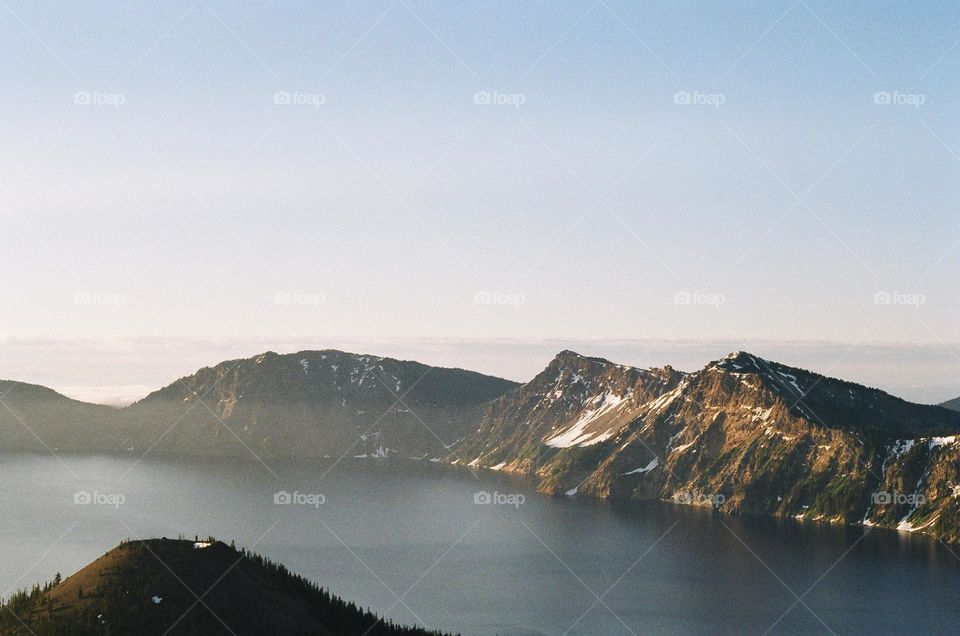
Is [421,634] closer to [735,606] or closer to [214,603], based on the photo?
[214,603]

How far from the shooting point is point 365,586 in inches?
7746

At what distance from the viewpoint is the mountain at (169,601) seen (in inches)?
4587

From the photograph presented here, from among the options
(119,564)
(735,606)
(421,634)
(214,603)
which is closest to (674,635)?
(735,606)

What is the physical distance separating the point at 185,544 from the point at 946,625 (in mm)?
132066

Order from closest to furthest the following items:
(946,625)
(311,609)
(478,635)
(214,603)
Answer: (214,603) → (311,609) → (478,635) → (946,625)

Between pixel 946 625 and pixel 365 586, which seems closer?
pixel 946 625

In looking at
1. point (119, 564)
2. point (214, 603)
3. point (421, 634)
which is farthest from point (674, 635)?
point (119, 564)

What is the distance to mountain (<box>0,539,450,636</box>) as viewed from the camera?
382 feet

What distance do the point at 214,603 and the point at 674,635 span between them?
79526 mm

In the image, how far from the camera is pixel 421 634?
481 ft

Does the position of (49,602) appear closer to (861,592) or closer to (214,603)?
(214,603)

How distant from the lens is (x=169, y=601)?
4798 inches

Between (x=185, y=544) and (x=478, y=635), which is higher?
(x=185, y=544)

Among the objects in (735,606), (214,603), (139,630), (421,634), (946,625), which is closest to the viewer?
(139,630)
